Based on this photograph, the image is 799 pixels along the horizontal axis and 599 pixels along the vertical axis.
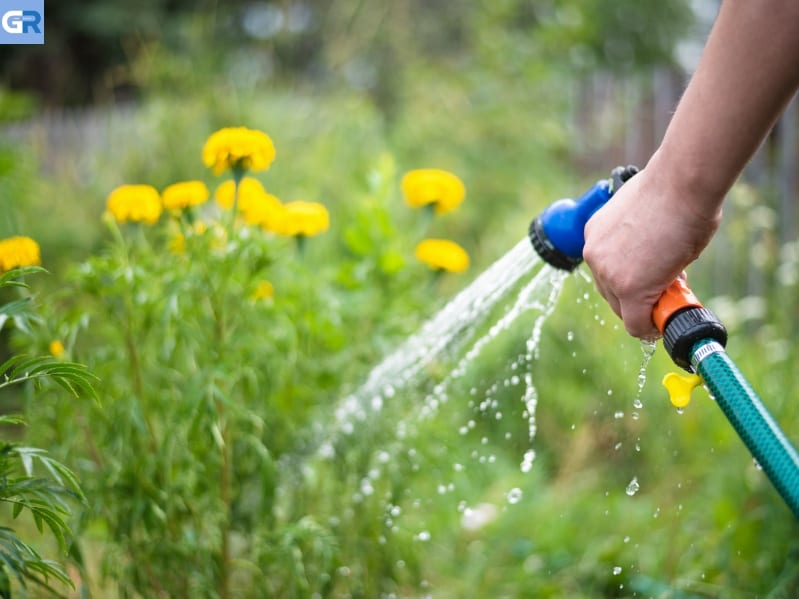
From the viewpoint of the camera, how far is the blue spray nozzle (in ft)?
3.88

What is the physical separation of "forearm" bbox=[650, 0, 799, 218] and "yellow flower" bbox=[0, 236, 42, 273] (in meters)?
1.01

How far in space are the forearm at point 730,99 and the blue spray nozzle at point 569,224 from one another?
0.21 metres

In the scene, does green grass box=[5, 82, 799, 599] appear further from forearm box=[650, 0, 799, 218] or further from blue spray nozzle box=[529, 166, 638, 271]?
forearm box=[650, 0, 799, 218]

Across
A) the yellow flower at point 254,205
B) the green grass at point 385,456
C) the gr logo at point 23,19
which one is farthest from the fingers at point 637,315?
the gr logo at point 23,19

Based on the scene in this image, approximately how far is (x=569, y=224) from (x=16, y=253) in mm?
893

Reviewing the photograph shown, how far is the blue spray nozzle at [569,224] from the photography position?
1183 mm

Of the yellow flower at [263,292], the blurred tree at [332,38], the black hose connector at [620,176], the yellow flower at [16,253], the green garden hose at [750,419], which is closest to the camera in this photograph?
the green garden hose at [750,419]

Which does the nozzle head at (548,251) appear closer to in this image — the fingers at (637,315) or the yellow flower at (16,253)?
the fingers at (637,315)

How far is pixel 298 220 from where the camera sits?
5.88 feet

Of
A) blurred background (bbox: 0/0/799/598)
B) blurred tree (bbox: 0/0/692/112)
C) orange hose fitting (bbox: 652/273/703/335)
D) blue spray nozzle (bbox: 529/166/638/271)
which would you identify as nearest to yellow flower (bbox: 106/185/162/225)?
blurred background (bbox: 0/0/799/598)

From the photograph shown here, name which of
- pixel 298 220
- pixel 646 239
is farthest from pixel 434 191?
pixel 646 239

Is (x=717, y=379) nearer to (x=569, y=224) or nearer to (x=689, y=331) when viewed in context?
(x=689, y=331)

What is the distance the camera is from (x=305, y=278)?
1.93m

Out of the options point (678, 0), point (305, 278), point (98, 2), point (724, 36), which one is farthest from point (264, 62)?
point (724, 36)
